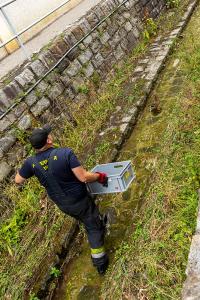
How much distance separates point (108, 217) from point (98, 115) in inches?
121

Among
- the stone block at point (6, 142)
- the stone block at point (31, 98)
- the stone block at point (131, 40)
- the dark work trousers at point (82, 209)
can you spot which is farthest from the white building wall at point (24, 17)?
the dark work trousers at point (82, 209)

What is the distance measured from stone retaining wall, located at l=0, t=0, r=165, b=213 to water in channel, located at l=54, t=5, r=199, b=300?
155 centimetres

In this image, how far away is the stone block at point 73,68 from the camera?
28.1 feet

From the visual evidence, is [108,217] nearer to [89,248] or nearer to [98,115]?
[89,248]

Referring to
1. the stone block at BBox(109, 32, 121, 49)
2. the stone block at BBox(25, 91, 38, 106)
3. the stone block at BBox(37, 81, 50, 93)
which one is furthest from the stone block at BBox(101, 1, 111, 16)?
the stone block at BBox(25, 91, 38, 106)

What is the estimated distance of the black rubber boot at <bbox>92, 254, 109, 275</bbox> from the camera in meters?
4.99

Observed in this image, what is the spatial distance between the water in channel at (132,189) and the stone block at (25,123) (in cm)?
177

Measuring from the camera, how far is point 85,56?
9.19m

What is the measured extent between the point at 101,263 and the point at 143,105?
4236mm

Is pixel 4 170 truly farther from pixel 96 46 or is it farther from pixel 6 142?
pixel 96 46

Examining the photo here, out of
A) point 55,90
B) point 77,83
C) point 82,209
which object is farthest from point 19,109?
point 82,209

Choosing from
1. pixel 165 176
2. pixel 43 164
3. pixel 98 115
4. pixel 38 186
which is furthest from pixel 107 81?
pixel 43 164

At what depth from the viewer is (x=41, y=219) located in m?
6.15

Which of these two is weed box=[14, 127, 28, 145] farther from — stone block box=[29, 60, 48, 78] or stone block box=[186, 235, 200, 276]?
stone block box=[186, 235, 200, 276]
